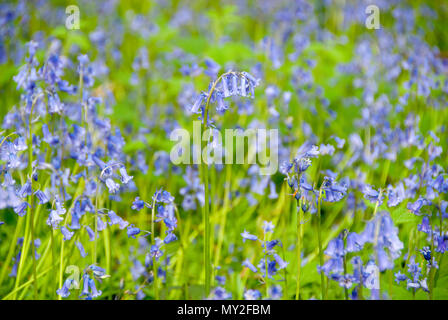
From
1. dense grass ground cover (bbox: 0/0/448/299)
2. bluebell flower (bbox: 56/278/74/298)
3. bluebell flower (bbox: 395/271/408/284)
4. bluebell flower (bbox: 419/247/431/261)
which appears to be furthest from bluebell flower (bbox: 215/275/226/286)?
bluebell flower (bbox: 419/247/431/261)

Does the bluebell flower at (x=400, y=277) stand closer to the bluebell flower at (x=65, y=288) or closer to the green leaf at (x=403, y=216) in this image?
the green leaf at (x=403, y=216)

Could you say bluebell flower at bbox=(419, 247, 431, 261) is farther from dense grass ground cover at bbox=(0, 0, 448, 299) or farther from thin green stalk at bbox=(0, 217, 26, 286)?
thin green stalk at bbox=(0, 217, 26, 286)

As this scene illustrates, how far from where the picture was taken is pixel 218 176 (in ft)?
11.1

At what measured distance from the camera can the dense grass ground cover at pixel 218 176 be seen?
1735 mm

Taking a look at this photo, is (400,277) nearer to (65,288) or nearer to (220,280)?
(220,280)

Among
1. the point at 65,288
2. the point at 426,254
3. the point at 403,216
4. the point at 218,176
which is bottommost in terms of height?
the point at 65,288

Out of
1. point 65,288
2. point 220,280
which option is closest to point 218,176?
point 220,280

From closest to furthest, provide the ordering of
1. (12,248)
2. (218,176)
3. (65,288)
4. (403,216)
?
(403,216)
(65,288)
(12,248)
(218,176)

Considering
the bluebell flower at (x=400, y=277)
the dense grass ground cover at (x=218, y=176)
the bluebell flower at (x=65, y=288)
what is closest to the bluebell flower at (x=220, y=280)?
the dense grass ground cover at (x=218, y=176)

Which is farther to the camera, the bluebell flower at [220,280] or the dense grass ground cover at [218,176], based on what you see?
the bluebell flower at [220,280]

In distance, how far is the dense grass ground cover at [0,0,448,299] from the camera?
1735 mm

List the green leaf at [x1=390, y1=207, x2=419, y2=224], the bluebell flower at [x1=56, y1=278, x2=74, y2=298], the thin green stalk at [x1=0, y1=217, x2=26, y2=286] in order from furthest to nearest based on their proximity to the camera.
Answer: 1. the thin green stalk at [x1=0, y1=217, x2=26, y2=286]
2. the bluebell flower at [x1=56, y1=278, x2=74, y2=298]
3. the green leaf at [x1=390, y1=207, x2=419, y2=224]
